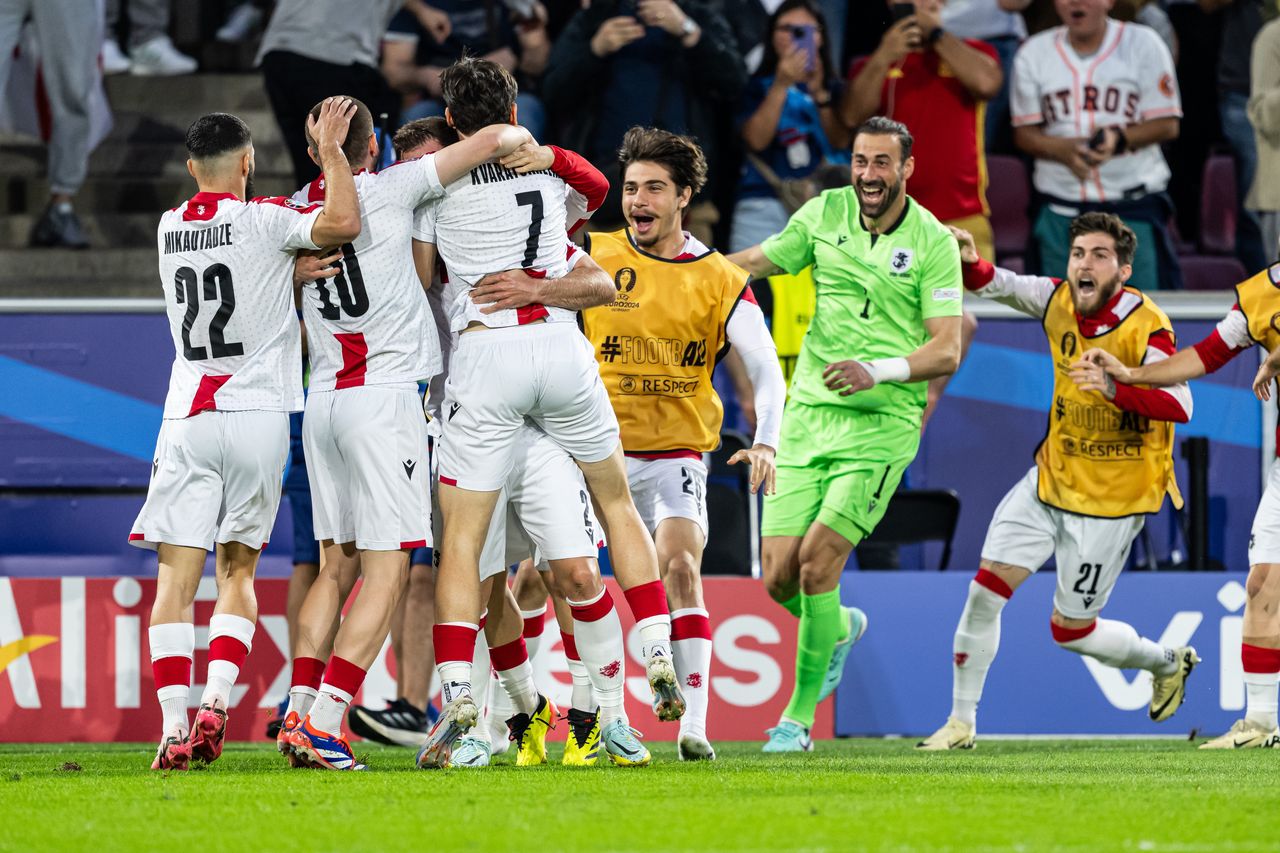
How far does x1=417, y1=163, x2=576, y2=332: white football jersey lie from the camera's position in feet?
19.1

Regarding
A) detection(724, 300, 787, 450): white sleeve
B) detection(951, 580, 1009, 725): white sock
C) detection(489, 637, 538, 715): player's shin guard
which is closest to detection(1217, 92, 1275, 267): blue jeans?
detection(951, 580, 1009, 725): white sock

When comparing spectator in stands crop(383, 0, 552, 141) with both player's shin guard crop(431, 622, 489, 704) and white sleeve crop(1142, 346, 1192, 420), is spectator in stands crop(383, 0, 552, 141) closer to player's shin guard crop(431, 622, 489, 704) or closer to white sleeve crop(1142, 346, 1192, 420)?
white sleeve crop(1142, 346, 1192, 420)

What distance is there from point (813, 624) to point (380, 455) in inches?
92.1

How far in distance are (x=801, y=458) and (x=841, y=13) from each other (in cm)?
461

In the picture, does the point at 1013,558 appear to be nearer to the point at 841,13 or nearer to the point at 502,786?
the point at 502,786

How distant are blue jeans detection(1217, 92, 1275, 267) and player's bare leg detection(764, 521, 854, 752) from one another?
4.99 metres

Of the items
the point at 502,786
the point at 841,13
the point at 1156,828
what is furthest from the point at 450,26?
the point at 1156,828

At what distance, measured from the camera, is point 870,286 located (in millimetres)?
7695

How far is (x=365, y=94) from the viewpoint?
1017cm

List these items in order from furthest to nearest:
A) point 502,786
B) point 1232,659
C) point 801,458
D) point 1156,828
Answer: point 1232,659 < point 801,458 < point 502,786 < point 1156,828

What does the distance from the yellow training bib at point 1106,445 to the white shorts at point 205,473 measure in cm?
353

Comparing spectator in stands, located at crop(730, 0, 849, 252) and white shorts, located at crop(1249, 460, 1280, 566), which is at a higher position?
spectator in stands, located at crop(730, 0, 849, 252)

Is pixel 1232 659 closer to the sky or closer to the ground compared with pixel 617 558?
closer to the ground

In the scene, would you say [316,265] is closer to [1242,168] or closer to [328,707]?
[328,707]
